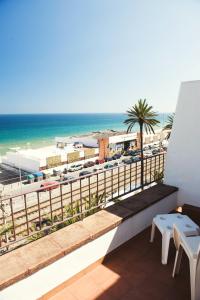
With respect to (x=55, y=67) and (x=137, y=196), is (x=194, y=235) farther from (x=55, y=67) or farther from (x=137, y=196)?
(x=55, y=67)

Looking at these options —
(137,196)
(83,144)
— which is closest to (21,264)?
(137,196)

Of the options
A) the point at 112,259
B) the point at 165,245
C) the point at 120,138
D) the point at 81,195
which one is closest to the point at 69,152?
the point at 120,138

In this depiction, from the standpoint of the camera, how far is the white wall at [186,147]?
12.1 feet

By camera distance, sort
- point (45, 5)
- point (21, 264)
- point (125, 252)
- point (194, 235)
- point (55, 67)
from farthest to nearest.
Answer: point (55, 67) < point (45, 5) < point (125, 252) < point (194, 235) < point (21, 264)

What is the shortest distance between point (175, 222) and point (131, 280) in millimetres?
933

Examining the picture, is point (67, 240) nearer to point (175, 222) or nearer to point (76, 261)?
point (76, 261)

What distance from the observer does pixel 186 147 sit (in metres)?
3.83

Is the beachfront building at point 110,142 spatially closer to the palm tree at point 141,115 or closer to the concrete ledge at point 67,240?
the palm tree at point 141,115

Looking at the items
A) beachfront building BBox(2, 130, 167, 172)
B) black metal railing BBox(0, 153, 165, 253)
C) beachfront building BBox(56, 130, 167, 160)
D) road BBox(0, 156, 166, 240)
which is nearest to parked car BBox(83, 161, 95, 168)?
beachfront building BBox(2, 130, 167, 172)

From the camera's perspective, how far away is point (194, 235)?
8.04ft

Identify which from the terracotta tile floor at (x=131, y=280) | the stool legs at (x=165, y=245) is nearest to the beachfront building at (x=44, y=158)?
the terracotta tile floor at (x=131, y=280)

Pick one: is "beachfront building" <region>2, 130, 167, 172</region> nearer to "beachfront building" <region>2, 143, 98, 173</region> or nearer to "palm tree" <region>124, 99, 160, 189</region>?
"beachfront building" <region>2, 143, 98, 173</region>

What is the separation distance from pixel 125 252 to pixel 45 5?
11.8 meters

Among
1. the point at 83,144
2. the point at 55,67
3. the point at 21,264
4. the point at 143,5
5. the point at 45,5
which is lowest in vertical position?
the point at 83,144
